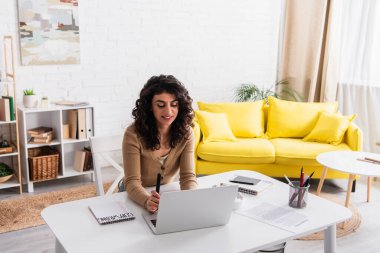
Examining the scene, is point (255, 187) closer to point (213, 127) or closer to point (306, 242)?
point (306, 242)

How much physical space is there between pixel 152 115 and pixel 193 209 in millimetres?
652

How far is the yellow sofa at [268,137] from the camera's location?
365cm

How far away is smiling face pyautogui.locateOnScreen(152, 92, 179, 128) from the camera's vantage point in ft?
6.17

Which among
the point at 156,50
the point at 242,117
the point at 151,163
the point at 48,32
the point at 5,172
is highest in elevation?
the point at 48,32

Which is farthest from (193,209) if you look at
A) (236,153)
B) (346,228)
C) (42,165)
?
(42,165)

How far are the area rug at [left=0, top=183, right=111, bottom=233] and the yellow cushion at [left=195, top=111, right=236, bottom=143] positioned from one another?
99 centimetres

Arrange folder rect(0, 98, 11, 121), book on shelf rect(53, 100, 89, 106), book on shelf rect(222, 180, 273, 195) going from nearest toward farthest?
book on shelf rect(222, 180, 273, 195) → folder rect(0, 98, 11, 121) → book on shelf rect(53, 100, 89, 106)

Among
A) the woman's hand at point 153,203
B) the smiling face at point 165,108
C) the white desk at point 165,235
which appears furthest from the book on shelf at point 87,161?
the woman's hand at point 153,203

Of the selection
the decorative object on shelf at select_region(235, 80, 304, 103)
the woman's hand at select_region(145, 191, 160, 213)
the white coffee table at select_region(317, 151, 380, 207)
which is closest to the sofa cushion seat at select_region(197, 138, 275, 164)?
the white coffee table at select_region(317, 151, 380, 207)

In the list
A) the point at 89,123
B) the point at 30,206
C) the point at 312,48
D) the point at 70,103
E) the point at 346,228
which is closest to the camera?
the point at 346,228

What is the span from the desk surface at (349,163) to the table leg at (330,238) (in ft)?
4.38

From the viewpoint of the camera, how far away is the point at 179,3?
4449 millimetres

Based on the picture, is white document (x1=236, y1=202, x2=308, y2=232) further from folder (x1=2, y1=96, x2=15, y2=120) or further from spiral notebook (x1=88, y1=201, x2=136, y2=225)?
folder (x1=2, y1=96, x2=15, y2=120)

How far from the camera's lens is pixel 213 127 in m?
3.81
